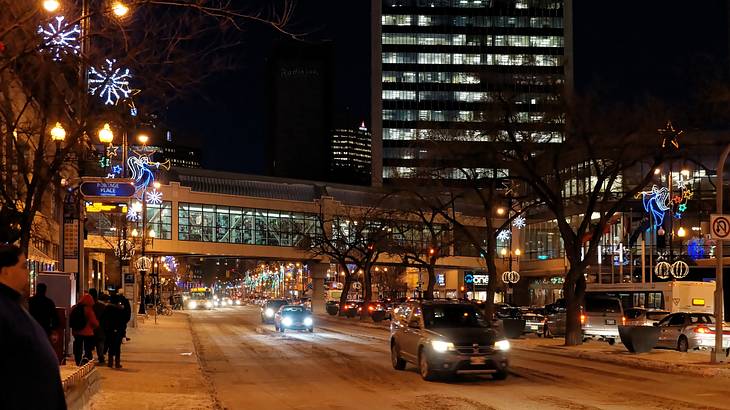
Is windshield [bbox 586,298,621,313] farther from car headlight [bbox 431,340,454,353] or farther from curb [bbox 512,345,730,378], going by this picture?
car headlight [bbox 431,340,454,353]

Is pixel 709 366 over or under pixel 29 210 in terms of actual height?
under

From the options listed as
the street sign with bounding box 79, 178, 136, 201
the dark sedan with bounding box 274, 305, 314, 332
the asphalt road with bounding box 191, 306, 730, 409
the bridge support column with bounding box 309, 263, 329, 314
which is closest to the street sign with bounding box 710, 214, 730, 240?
the asphalt road with bounding box 191, 306, 730, 409

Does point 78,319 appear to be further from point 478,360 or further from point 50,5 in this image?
point 50,5

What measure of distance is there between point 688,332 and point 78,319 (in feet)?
69.6

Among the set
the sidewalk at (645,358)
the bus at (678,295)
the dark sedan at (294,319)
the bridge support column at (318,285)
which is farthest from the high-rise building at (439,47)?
the sidewalk at (645,358)

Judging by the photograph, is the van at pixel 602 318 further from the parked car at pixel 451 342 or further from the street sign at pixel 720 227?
the parked car at pixel 451 342

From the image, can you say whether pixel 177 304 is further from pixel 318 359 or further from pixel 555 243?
pixel 318 359

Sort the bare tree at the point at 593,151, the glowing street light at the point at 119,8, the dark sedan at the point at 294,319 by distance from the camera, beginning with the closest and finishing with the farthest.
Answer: the glowing street light at the point at 119,8, the bare tree at the point at 593,151, the dark sedan at the point at 294,319

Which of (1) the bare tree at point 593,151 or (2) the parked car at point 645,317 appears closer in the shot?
(1) the bare tree at point 593,151

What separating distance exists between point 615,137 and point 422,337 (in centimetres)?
1501

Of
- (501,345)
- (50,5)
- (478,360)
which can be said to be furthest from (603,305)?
(50,5)

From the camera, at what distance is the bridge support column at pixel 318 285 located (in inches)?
3351

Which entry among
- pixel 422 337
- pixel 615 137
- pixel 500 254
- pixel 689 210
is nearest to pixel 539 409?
pixel 422 337

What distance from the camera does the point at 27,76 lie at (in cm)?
1697
